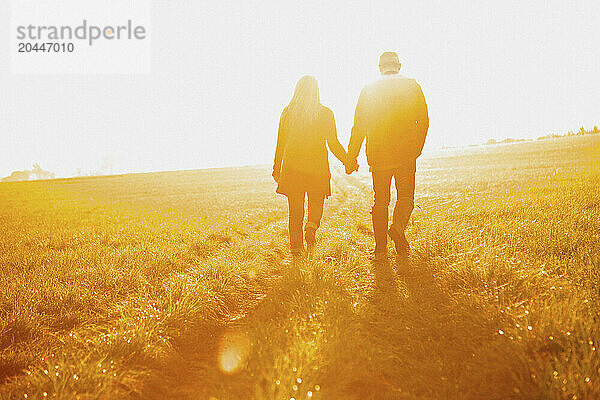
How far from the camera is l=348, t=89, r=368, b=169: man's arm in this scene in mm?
5004

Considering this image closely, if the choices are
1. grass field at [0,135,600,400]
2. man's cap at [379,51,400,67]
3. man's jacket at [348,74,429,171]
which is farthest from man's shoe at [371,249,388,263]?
man's cap at [379,51,400,67]

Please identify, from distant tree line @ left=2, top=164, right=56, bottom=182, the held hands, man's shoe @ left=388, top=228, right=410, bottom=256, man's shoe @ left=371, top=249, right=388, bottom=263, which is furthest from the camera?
distant tree line @ left=2, top=164, right=56, bottom=182

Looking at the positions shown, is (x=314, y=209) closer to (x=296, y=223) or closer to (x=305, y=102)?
(x=296, y=223)

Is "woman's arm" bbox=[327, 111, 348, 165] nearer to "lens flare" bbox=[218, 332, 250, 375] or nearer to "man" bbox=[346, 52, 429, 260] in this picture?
"man" bbox=[346, 52, 429, 260]

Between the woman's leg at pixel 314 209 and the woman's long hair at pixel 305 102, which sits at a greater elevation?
the woman's long hair at pixel 305 102

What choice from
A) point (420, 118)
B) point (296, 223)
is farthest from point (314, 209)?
point (420, 118)

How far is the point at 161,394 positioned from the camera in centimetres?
234

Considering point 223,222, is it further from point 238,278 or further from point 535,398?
point 535,398

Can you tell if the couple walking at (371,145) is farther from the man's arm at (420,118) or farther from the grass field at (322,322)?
the grass field at (322,322)

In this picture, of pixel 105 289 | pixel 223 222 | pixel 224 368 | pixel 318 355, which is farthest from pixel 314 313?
pixel 223 222

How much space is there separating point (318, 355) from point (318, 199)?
3508mm

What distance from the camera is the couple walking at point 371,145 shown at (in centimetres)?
491

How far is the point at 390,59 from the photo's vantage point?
5.00 m

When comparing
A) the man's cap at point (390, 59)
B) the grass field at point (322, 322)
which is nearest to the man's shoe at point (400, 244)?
the grass field at point (322, 322)
